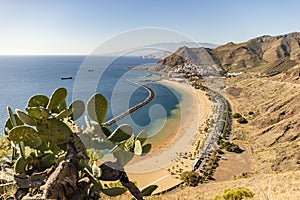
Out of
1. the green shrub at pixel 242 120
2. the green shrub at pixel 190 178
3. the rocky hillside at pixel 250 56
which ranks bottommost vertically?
the green shrub at pixel 242 120

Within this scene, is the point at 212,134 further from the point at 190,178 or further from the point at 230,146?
the point at 190,178

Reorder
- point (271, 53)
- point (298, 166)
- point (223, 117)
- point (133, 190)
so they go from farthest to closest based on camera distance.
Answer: point (271, 53), point (223, 117), point (298, 166), point (133, 190)

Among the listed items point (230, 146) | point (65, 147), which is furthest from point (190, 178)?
point (65, 147)

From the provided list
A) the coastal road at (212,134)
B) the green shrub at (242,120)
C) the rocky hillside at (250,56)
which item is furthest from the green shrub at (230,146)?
the rocky hillside at (250,56)

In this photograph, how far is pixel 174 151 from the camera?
66.1 ft

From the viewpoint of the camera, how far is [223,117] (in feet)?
102

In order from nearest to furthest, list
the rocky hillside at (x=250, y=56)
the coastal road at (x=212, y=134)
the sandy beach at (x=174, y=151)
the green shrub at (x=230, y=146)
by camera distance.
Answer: the sandy beach at (x=174, y=151) → the coastal road at (x=212, y=134) → the green shrub at (x=230, y=146) → the rocky hillside at (x=250, y=56)

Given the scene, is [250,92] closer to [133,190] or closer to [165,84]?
[165,84]

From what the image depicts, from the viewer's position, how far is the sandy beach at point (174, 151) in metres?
14.4

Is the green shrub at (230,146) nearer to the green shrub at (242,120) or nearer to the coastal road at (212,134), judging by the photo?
the coastal road at (212,134)

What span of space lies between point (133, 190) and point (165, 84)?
6176 cm

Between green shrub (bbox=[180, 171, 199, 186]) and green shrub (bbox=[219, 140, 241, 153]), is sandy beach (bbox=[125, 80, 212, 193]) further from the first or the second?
green shrub (bbox=[219, 140, 241, 153])

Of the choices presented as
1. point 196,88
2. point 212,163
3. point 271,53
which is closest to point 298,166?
point 212,163

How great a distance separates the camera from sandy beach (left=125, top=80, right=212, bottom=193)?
14.4 metres
